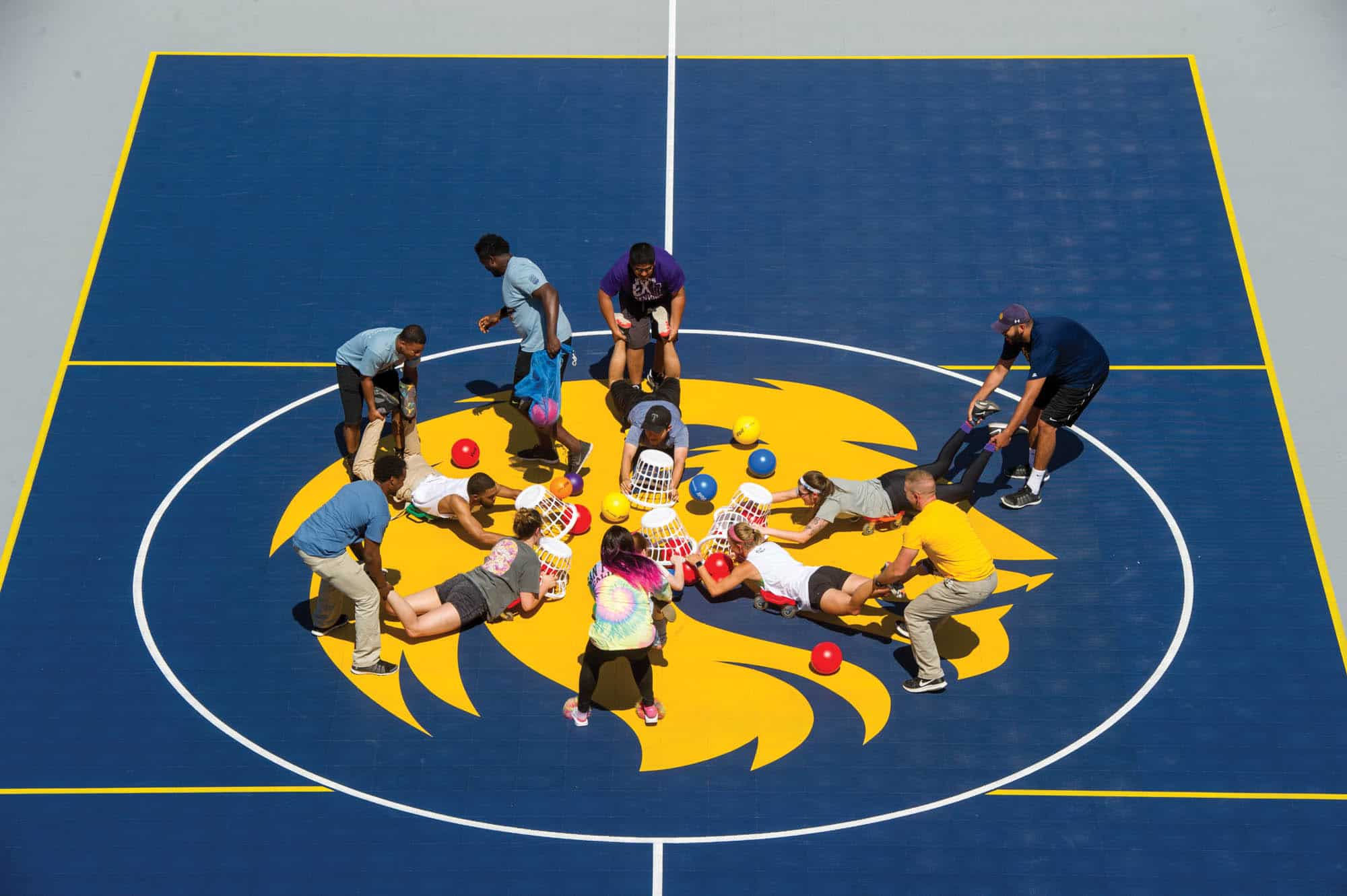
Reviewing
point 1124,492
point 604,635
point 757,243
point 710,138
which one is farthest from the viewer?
point 710,138

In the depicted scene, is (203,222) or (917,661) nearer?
(917,661)

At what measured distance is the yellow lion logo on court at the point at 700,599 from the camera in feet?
41.5

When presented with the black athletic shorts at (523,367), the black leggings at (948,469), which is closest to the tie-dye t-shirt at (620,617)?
the black athletic shorts at (523,367)

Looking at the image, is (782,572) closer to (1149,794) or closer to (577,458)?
(577,458)

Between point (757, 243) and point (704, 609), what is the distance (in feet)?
18.0

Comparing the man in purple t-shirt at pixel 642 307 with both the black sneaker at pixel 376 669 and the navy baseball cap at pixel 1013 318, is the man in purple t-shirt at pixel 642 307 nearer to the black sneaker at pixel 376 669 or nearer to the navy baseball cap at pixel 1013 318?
the navy baseball cap at pixel 1013 318

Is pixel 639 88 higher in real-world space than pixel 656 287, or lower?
higher

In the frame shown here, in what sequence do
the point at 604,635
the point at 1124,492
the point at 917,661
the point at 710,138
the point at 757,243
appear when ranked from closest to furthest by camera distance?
1. the point at 604,635
2. the point at 917,661
3. the point at 1124,492
4. the point at 757,243
5. the point at 710,138

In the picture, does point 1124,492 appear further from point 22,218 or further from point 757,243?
point 22,218

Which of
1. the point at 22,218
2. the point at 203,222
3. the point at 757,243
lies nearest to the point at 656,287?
the point at 757,243

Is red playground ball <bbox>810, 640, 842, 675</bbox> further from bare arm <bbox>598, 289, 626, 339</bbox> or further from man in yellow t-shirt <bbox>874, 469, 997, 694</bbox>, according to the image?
bare arm <bbox>598, 289, 626, 339</bbox>

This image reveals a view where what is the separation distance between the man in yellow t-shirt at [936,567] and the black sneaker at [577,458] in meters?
3.64

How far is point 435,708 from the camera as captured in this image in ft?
41.7

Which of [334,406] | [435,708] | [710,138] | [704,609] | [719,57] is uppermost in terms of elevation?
[719,57]
